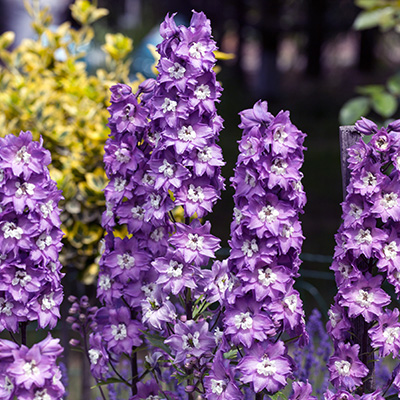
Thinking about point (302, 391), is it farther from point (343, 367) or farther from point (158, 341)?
point (158, 341)

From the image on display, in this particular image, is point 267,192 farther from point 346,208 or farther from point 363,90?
point 363,90

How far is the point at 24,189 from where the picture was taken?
2.33 metres

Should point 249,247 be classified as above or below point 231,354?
above

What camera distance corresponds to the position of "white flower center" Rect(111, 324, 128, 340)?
8.55 feet

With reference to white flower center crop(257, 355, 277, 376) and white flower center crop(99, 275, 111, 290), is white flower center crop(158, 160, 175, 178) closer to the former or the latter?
Answer: white flower center crop(99, 275, 111, 290)

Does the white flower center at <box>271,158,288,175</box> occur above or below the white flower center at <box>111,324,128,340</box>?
above

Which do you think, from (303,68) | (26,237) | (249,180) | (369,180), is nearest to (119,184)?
(26,237)

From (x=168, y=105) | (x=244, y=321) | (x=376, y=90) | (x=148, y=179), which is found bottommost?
(x=244, y=321)

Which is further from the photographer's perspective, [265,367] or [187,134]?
[187,134]

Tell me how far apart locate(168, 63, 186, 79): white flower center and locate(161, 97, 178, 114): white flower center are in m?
0.08

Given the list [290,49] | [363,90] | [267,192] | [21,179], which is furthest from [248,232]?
[290,49]

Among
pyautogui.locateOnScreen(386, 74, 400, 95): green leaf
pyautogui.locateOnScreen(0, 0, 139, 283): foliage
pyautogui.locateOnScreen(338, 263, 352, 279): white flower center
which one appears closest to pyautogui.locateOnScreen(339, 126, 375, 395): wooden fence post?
pyautogui.locateOnScreen(338, 263, 352, 279): white flower center

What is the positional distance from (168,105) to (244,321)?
74 cm

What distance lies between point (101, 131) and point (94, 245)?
0.62 meters
